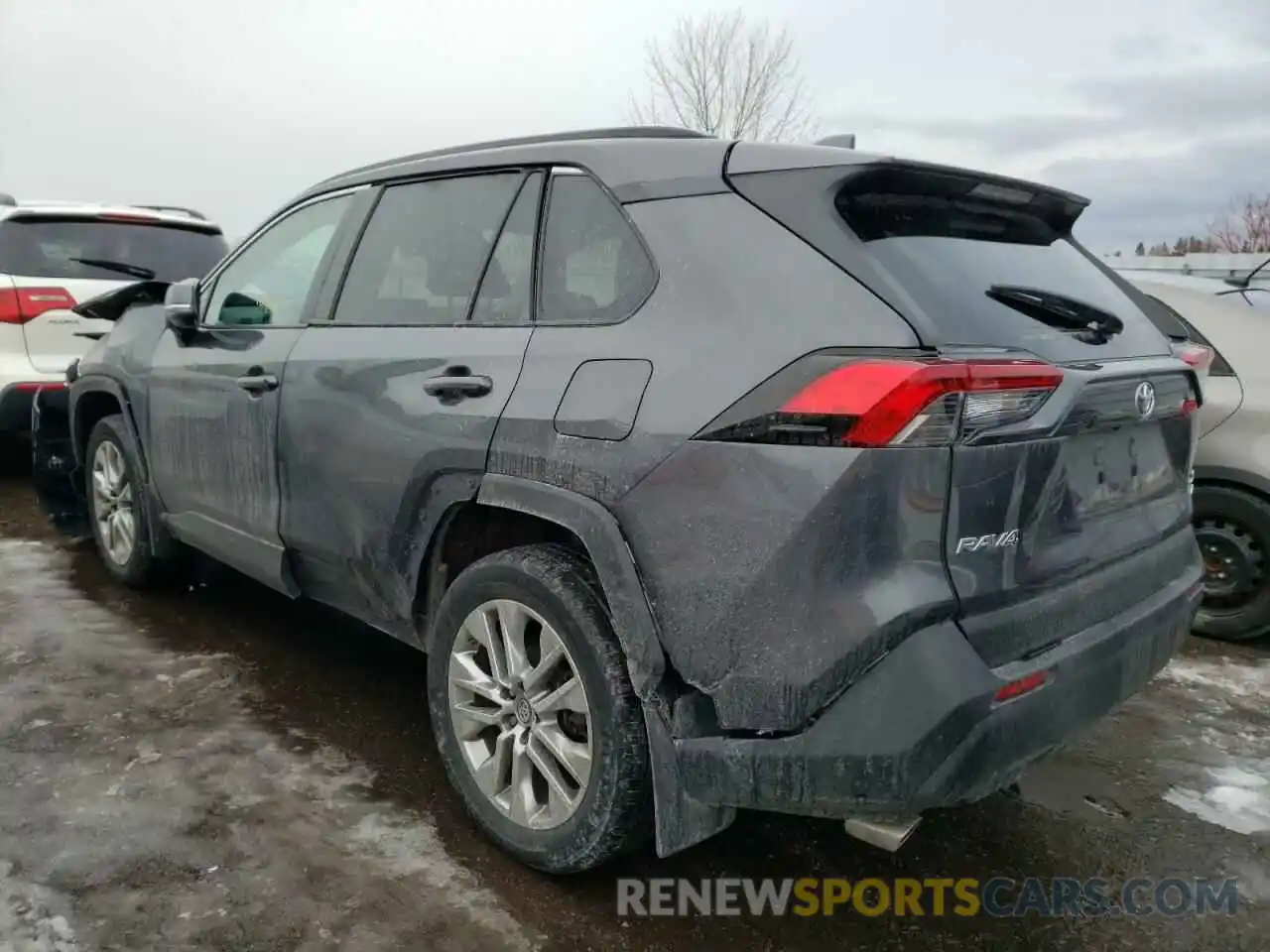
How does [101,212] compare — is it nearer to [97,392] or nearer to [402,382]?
[97,392]

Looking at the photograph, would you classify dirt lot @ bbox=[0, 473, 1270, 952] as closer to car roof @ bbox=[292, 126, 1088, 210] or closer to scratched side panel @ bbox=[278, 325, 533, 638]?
scratched side panel @ bbox=[278, 325, 533, 638]

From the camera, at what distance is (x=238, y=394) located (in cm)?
338

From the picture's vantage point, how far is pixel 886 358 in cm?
183

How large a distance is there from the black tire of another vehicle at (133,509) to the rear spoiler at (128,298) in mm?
487

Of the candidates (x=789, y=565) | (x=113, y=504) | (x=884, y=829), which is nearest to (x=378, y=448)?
(x=789, y=565)

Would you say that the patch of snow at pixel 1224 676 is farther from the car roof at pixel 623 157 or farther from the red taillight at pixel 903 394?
the car roof at pixel 623 157

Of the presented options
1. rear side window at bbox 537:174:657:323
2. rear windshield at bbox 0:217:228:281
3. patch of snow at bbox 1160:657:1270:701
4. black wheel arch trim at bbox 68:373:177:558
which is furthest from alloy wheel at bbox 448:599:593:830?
rear windshield at bbox 0:217:228:281

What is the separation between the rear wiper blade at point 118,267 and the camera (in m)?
6.07

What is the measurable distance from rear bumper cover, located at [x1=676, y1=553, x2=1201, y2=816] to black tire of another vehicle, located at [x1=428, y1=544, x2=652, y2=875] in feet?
0.58

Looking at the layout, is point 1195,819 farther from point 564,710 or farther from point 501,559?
point 501,559

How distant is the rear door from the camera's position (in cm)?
251

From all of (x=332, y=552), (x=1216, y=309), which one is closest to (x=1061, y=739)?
(x=332, y=552)

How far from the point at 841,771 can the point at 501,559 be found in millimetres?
973

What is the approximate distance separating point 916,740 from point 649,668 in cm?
56
